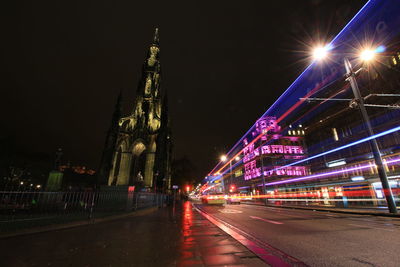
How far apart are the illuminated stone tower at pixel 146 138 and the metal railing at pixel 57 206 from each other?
21860 millimetres

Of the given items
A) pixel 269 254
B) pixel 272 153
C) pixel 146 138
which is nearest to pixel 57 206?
pixel 269 254

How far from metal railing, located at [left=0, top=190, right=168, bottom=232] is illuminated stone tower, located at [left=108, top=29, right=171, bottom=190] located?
21.9 m

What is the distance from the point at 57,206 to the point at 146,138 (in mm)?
34673

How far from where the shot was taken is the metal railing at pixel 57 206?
699 centimetres

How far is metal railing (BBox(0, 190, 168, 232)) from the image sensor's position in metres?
6.99

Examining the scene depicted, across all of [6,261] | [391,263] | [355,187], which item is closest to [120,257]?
[6,261]

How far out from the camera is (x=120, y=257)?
387 cm

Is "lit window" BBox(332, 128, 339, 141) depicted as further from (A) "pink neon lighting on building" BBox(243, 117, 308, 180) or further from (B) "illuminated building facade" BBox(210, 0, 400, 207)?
(A) "pink neon lighting on building" BBox(243, 117, 308, 180)

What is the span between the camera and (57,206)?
8953mm

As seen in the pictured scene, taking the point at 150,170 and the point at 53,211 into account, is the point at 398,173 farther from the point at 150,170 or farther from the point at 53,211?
the point at 150,170

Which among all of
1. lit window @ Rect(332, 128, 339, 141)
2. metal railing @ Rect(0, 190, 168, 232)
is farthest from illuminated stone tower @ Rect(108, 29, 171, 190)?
lit window @ Rect(332, 128, 339, 141)

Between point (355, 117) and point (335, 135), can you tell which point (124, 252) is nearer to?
point (355, 117)

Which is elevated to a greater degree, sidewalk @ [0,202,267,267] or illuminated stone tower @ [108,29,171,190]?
illuminated stone tower @ [108,29,171,190]

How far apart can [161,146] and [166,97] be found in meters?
14.2
